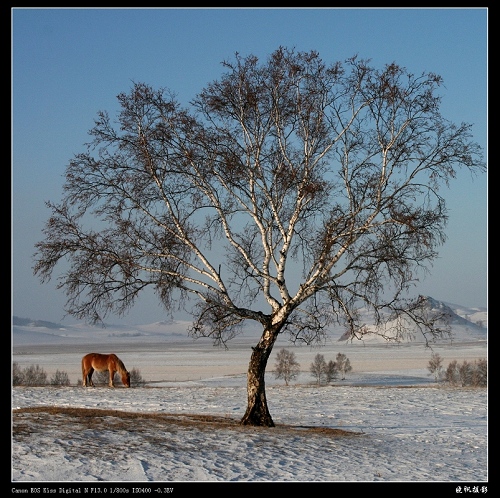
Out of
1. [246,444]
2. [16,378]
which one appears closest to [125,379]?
[246,444]

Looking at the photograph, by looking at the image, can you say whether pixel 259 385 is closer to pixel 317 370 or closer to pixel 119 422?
pixel 119 422

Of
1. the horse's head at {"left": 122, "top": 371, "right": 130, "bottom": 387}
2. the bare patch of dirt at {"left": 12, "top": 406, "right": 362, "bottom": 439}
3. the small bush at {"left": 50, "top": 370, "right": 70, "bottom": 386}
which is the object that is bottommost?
the small bush at {"left": 50, "top": 370, "right": 70, "bottom": 386}

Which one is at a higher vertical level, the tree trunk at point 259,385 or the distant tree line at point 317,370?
the tree trunk at point 259,385

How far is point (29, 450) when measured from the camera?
13.6 metres

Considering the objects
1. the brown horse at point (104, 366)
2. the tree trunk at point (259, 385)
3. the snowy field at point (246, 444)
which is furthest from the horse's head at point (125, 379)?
the tree trunk at point (259, 385)

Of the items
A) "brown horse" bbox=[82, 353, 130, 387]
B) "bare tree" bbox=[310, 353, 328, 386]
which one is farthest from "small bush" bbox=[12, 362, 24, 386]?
"bare tree" bbox=[310, 353, 328, 386]

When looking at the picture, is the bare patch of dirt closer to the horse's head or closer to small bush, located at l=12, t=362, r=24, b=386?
the horse's head

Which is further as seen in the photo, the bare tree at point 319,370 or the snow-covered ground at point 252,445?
the bare tree at point 319,370

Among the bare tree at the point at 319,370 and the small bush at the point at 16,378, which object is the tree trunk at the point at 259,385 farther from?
the bare tree at the point at 319,370

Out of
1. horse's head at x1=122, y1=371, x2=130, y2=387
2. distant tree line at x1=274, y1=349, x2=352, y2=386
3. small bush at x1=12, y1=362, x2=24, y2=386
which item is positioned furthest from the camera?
distant tree line at x1=274, y1=349, x2=352, y2=386

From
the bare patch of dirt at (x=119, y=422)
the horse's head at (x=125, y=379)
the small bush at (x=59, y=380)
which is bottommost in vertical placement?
the small bush at (x=59, y=380)

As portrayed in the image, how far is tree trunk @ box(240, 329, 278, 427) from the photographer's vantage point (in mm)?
18047

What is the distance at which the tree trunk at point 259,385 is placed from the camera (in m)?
18.0

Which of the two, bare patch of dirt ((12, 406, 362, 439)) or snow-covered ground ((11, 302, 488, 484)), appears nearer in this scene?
snow-covered ground ((11, 302, 488, 484))
